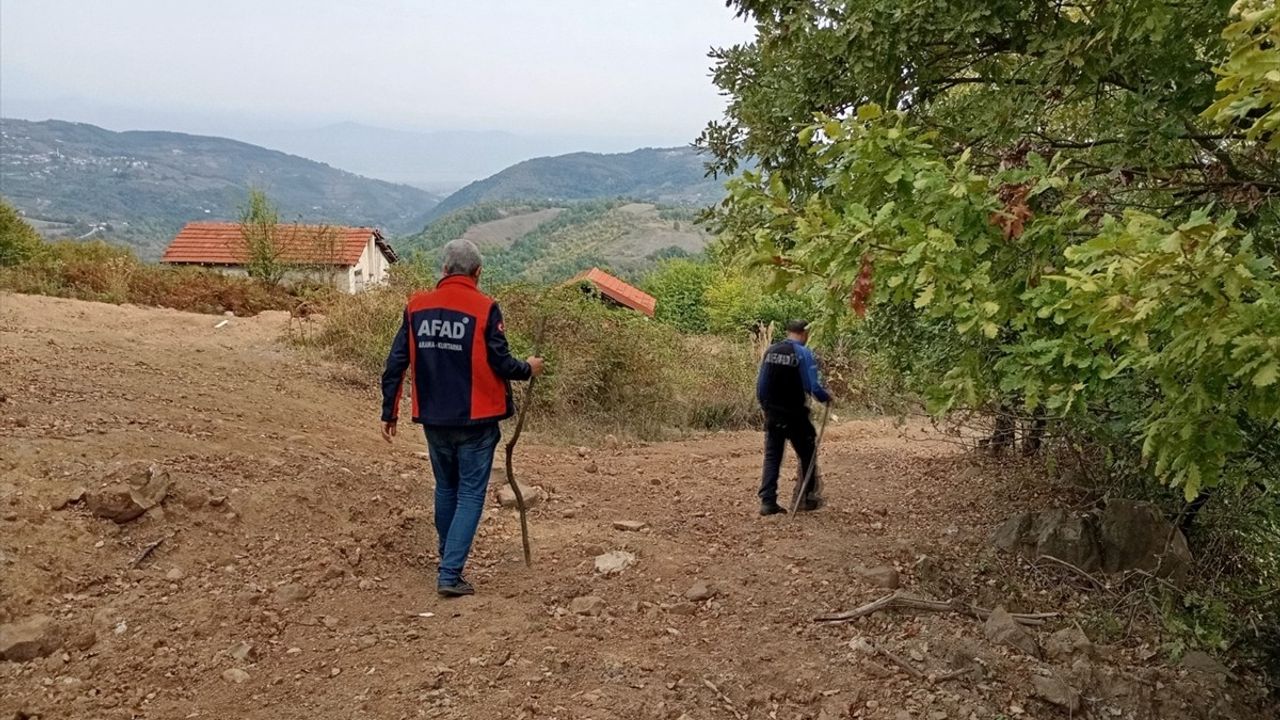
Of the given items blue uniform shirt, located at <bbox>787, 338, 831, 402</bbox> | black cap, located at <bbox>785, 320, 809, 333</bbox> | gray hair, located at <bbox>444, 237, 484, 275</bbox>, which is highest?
gray hair, located at <bbox>444, 237, 484, 275</bbox>

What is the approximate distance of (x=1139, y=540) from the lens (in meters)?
5.55

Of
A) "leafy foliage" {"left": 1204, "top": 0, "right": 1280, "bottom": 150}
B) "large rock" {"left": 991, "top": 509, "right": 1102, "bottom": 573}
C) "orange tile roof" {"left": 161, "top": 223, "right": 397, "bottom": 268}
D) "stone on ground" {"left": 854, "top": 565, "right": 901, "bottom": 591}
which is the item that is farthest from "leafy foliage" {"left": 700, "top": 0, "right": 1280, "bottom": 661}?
"orange tile roof" {"left": 161, "top": 223, "right": 397, "bottom": 268}

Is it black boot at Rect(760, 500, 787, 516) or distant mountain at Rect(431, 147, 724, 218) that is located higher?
distant mountain at Rect(431, 147, 724, 218)

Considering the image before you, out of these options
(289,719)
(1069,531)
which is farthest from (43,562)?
(1069,531)

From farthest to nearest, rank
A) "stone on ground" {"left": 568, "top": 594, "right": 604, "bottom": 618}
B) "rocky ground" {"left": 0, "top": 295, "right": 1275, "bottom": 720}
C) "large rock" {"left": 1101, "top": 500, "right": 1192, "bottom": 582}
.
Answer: "large rock" {"left": 1101, "top": 500, "right": 1192, "bottom": 582}, "stone on ground" {"left": 568, "top": 594, "right": 604, "bottom": 618}, "rocky ground" {"left": 0, "top": 295, "right": 1275, "bottom": 720}

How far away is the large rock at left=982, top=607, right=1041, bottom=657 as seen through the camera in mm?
4270

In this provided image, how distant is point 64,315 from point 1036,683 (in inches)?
506

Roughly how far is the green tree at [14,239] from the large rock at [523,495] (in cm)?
2043

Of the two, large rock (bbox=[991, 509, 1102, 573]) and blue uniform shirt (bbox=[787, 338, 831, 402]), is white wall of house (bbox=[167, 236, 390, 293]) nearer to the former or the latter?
blue uniform shirt (bbox=[787, 338, 831, 402])

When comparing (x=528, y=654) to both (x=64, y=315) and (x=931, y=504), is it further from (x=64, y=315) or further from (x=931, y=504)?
(x=64, y=315)

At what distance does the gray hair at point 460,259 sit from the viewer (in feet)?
14.3

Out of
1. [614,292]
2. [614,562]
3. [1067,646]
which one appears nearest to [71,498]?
[614,562]

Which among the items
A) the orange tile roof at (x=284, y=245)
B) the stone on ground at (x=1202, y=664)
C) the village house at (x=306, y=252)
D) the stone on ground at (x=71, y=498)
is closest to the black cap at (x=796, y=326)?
the stone on ground at (x=1202, y=664)

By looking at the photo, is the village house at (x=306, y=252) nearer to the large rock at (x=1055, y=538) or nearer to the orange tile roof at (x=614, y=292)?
the orange tile roof at (x=614, y=292)
